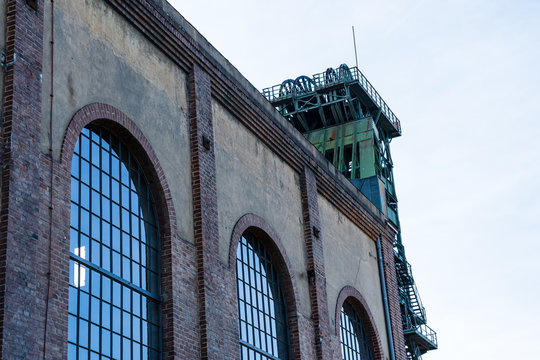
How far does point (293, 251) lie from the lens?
64.5 ft

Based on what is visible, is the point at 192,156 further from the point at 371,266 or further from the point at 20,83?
the point at 371,266

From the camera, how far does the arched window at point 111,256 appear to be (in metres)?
12.5

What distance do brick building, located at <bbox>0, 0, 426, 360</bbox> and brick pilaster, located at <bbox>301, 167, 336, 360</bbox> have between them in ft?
0.14

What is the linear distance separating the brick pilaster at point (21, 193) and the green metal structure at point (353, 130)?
21.6m

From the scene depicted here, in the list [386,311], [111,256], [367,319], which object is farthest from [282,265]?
[111,256]

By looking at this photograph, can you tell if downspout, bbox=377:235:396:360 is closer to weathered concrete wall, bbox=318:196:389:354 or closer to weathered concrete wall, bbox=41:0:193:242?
weathered concrete wall, bbox=318:196:389:354

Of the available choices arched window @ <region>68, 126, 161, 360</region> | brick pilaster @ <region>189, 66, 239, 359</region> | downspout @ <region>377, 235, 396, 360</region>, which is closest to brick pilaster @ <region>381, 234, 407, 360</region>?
downspout @ <region>377, 235, 396, 360</region>

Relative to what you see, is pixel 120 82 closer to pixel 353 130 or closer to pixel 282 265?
pixel 282 265

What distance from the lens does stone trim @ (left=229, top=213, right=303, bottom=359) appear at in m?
18.1

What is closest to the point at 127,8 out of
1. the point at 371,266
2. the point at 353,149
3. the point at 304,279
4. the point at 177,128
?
the point at 177,128

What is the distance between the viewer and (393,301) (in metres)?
24.6

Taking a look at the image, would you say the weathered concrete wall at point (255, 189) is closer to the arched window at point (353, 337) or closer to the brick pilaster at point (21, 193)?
the arched window at point (353, 337)

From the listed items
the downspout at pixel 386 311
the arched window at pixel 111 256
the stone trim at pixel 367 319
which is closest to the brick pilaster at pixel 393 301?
the downspout at pixel 386 311

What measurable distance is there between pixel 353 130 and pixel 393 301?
35.8 ft
